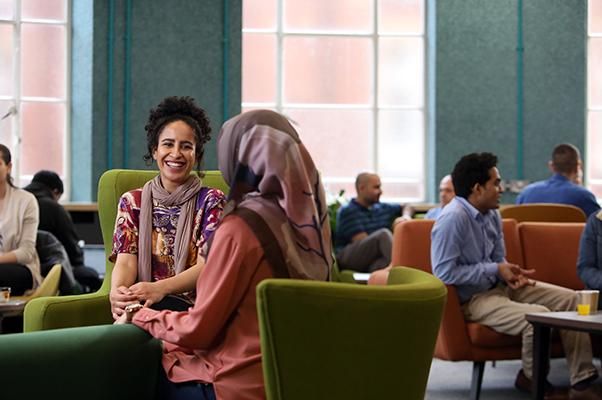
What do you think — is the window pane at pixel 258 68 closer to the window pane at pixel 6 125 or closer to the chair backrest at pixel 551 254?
the window pane at pixel 6 125

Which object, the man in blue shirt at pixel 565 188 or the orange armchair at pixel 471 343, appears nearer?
the orange armchair at pixel 471 343

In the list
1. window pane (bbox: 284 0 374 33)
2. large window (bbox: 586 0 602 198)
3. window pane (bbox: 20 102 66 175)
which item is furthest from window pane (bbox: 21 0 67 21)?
large window (bbox: 586 0 602 198)

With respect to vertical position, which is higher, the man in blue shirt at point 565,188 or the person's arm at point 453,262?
the man in blue shirt at point 565,188

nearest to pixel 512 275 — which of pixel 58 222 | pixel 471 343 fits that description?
pixel 471 343

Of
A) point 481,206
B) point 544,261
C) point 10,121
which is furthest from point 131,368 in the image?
point 10,121

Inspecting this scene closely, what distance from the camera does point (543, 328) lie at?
14.9 ft

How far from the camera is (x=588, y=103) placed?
1005cm

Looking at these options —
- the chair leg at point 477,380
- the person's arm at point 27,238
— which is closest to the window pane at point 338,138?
the person's arm at point 27,238

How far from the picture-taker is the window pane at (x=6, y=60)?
9.37 metres

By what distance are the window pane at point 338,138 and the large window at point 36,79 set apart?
2141 millimetres

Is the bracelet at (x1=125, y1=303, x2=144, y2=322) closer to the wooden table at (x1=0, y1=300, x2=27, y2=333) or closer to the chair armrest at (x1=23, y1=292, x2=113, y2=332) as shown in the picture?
the chair armrest at (x1=23, y1=292, x2=113, y2=332)

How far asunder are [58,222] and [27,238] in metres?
1.10

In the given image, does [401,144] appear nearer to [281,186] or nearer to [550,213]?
[550,213]

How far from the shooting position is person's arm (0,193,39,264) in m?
5.71
